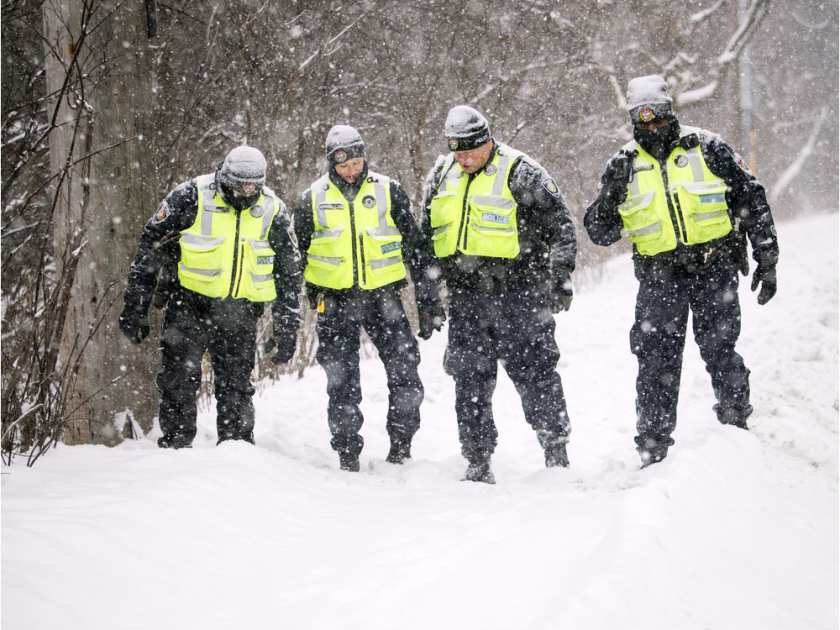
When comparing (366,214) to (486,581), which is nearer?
(486,581)

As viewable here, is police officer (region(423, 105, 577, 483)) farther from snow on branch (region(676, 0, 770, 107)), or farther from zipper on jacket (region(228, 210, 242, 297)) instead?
snow on branch (region(676, 0, 770, 107))

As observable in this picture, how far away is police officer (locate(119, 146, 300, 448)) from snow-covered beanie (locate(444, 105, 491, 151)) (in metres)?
1.10

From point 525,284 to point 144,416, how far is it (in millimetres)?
2523

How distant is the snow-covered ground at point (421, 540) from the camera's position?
2213 mm

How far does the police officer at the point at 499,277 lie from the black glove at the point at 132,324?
1.79 m

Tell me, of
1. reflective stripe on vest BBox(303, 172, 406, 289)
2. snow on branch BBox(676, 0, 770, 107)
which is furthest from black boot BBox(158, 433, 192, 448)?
snow on branch BBox(676, 0, 770, 107)

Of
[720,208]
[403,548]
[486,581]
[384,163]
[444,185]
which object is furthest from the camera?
[384,163]

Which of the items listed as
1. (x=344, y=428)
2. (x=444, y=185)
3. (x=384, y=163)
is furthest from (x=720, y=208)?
(x=384, y=163)

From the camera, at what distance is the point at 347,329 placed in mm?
4707

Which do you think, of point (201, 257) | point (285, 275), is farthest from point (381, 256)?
point (201, 257)

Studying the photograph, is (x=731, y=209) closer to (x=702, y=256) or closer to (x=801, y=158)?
(x=702, y=256)

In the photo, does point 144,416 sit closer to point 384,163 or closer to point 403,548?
point 403,548

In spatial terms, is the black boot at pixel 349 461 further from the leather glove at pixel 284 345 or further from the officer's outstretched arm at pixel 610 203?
the officer's outstretched arm at pixel 610 203

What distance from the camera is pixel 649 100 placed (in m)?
4.19
